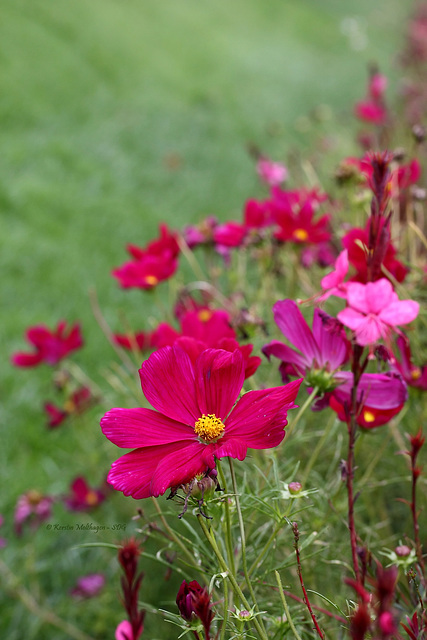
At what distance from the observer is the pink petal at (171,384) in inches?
17.9

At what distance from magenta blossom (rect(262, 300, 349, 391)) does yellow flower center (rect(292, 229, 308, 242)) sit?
16.3 inches

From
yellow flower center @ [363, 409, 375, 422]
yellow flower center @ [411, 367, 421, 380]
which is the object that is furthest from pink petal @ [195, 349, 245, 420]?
yellow flower center @ [411, 367, 421, 380]

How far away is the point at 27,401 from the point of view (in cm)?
167

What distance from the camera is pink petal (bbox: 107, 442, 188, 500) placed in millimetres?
419

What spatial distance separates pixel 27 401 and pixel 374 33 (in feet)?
22.5

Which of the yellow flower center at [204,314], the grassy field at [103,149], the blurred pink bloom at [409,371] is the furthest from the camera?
the grassy field at [103,149]

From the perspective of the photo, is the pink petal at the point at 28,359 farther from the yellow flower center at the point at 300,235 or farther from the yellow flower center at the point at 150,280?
the yellow flower center at the point at 300,235

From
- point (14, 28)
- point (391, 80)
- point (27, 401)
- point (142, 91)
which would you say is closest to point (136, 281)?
point (27, 401)

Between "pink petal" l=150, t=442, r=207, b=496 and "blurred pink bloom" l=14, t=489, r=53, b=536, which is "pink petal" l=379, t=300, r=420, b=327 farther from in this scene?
"blurred pink bloom" l=14, t=489, r=53, b=536

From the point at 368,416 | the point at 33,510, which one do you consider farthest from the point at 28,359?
the point at 368,416

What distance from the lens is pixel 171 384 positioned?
0.47 meters

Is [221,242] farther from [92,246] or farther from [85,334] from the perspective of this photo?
[92,246]

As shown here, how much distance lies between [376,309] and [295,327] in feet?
0.31

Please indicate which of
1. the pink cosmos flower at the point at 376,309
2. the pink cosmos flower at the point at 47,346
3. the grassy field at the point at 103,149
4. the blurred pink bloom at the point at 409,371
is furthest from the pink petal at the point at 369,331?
the pink cosmos flower at the point at 47,346
